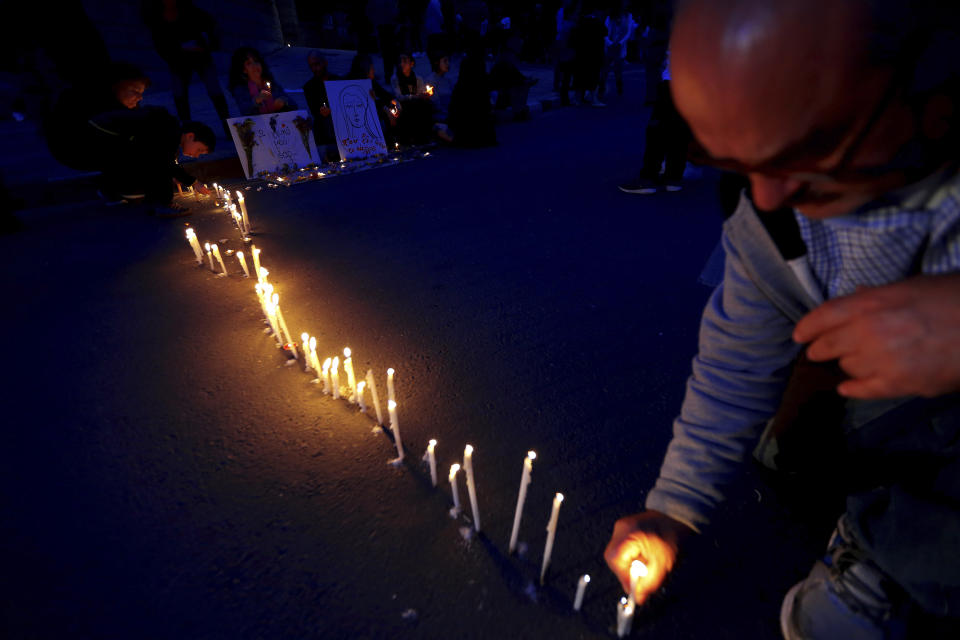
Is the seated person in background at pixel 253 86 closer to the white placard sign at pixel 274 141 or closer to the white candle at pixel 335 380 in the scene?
the white placard sign at pixel 274 141

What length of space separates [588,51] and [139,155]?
983cm

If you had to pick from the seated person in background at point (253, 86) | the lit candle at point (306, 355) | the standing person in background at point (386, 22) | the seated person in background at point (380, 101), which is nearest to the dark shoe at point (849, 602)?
the lit candle at point (306, 355)

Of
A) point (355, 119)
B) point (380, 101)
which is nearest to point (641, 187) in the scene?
point (355, 119)

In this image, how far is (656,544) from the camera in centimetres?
113

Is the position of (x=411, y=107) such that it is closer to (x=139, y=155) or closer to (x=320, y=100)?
(x=320, y=100)

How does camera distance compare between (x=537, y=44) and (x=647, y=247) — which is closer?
(x=647, y=247)

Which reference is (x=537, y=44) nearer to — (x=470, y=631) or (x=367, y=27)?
(x=367, y=27)

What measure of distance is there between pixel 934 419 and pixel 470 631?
1219 millimetres

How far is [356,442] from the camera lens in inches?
80.6

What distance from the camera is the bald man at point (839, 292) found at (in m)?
0.62

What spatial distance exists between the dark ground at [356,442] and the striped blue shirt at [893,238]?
1014 millimetres

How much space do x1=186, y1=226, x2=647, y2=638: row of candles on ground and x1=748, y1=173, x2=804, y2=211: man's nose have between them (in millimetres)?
762

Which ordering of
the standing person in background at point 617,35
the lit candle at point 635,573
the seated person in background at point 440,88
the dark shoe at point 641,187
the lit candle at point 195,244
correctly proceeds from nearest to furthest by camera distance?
the lit candle at point 635,573 → the lit candle at point 195,244 → the dark shoe at point 641,187 → the seated person in background at point 440,88 → the standing person in background at point 617,35

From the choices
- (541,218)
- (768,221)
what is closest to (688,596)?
(768,221)
